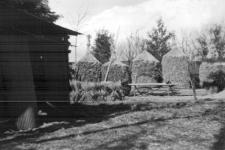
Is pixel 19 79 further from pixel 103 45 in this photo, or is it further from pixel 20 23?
pixel 103 45

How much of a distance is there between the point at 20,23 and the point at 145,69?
953 cm

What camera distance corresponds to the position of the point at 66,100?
6.43 m

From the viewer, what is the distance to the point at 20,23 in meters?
5.21

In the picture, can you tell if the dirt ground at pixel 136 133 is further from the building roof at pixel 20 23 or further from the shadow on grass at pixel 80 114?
the building roof at pixel 20 23

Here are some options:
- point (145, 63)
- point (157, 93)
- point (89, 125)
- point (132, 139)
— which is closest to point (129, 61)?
point (145, 63)

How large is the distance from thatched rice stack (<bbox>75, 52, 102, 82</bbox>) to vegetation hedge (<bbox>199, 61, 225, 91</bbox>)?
4028 millimetres

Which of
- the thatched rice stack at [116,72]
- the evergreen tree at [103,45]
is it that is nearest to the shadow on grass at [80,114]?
the thatched rice stack at [116,72]

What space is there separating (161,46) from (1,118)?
13.7 meters

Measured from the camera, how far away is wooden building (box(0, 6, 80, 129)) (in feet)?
16.5

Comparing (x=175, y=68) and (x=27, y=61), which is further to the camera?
(x=175, y=68)

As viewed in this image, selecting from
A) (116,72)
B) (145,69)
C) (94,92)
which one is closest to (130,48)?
(145,69)

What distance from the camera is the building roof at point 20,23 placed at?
5016 mm

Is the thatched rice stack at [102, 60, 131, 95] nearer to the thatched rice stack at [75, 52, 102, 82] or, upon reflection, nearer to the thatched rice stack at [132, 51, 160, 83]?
the thatched rice stack at [75, 52, 102, 82]

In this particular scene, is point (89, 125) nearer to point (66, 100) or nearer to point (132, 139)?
point (132, 139)
